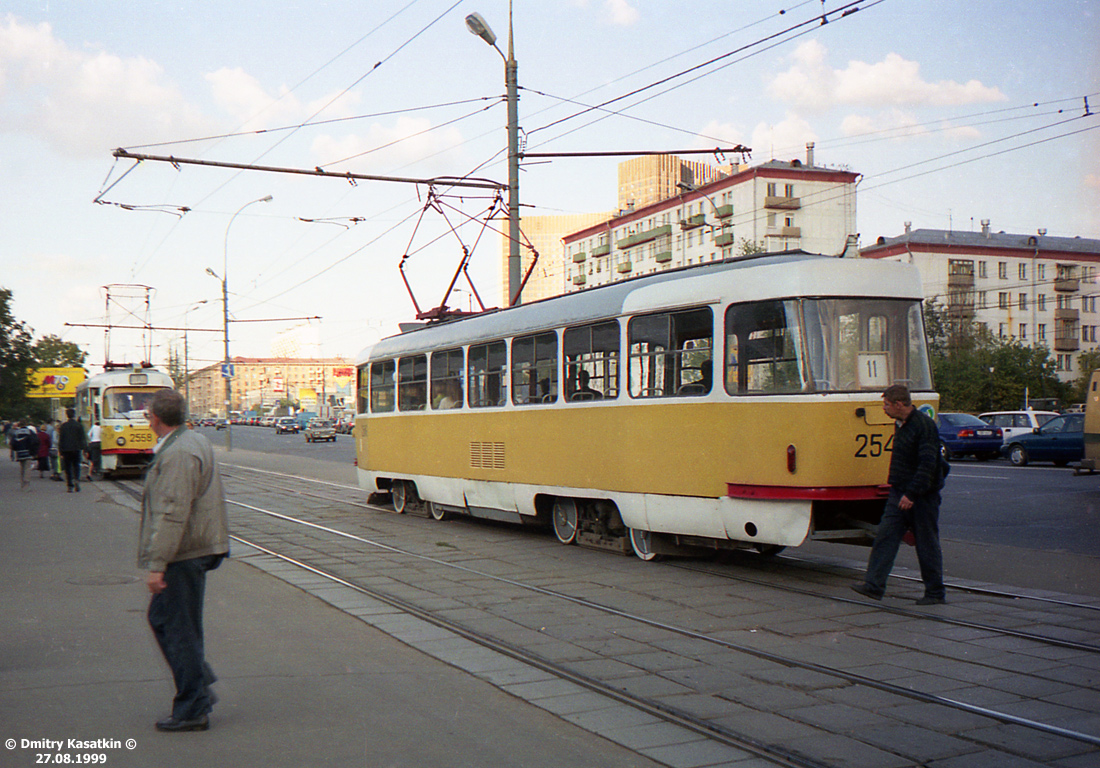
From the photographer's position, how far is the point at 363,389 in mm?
18500

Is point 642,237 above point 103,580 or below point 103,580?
above

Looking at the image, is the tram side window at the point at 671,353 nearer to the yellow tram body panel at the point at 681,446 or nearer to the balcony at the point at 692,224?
the yellow tram body panel at the point at 681,446

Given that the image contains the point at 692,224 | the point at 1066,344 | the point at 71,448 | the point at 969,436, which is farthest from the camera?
the point at 1066,344

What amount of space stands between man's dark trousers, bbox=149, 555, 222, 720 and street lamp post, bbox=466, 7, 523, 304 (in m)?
12.0

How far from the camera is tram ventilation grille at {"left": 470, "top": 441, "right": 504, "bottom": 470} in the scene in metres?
13.2

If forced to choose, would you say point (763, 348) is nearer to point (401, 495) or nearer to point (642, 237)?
point (401, 495)

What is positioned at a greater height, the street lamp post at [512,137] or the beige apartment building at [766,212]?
the beige apartment building at [766,212]

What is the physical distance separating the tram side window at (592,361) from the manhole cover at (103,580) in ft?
16.3

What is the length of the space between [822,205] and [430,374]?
184 feet

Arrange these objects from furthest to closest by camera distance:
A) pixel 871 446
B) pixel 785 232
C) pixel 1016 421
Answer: pixel 785 232 → pixel 1016 421 → pixel 871 446

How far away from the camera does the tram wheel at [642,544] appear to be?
35.0ft

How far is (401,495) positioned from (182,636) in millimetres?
12203

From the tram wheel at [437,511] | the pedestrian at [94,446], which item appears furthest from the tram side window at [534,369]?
the pedestrian at [94,446]

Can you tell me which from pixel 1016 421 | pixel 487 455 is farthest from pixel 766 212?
pixel 487 455
